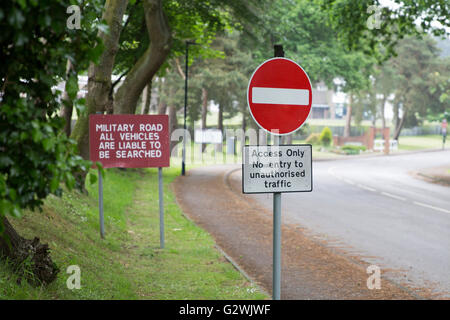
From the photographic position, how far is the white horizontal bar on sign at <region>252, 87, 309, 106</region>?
5172 millimetres

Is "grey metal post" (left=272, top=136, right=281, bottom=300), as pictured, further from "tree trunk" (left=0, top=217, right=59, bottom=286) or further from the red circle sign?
"tree trunk" (left=0, top=217, right=59, bottom=286)

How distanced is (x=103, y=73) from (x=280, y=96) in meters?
6.61

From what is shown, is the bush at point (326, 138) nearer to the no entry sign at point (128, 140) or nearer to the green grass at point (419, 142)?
the green grass at point (419, 142)

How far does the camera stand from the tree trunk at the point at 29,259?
5648 mm

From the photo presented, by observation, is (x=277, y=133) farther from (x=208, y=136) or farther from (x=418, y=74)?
(x=418, y=74)

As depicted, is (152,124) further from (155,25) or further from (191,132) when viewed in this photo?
(191,132)

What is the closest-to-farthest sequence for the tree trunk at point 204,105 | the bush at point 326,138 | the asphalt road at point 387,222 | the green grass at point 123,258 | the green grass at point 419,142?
the green grass at point 123,258, the asphalt road at point 387,222, the tree trunk at point 204,105, the bush at point 326,138, the green grass at point 419,142

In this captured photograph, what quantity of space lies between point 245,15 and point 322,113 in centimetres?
9056

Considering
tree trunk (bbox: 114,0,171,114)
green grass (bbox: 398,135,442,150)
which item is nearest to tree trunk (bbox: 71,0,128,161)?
tree trunk (bbox: 114,0,171,114)

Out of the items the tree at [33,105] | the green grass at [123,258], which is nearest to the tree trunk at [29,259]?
the green grass at [123,258]

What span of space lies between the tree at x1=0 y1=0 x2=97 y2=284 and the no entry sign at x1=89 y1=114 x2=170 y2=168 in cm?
602

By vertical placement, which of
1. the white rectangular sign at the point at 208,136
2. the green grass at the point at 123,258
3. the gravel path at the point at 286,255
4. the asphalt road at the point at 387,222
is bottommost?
the asphalt road at the point at 387,222

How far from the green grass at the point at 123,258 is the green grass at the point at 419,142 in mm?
59144

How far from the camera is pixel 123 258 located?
8922mm
